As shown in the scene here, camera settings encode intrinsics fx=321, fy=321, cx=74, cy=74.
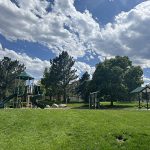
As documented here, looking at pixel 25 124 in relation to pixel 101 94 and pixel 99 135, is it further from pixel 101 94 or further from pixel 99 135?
pixel 101 94

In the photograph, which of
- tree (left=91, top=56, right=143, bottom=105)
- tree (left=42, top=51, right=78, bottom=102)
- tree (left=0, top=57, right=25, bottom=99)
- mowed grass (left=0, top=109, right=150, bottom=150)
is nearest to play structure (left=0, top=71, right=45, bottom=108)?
tree (left=91, top=56, right=143, bottom=105)

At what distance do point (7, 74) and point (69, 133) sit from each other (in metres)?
89.8

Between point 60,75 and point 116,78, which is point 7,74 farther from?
point 116,78

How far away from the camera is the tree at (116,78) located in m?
61.6

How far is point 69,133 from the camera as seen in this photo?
16344 millimetres

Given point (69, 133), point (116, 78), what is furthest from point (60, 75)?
point (69, 133)

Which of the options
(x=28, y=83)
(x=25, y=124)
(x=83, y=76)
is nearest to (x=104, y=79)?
(x=28, y=83)

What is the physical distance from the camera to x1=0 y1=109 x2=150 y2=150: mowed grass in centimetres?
1448

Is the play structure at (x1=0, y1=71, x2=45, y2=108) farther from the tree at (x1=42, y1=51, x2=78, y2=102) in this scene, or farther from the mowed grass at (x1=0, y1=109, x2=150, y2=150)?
the tree at (x1=42, y1=51, x2=78, y2=102)

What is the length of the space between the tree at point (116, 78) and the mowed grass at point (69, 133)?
41.7 metres

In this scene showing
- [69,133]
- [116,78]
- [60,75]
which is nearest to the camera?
[69,133]

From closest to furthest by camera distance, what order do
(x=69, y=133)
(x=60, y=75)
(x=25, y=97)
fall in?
(x=69, y=133) → (x=25, y=97) → (x=60, y=75)

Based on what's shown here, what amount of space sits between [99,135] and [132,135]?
166 cm

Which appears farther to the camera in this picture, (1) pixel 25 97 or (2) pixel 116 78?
(2) pixel 116 78
